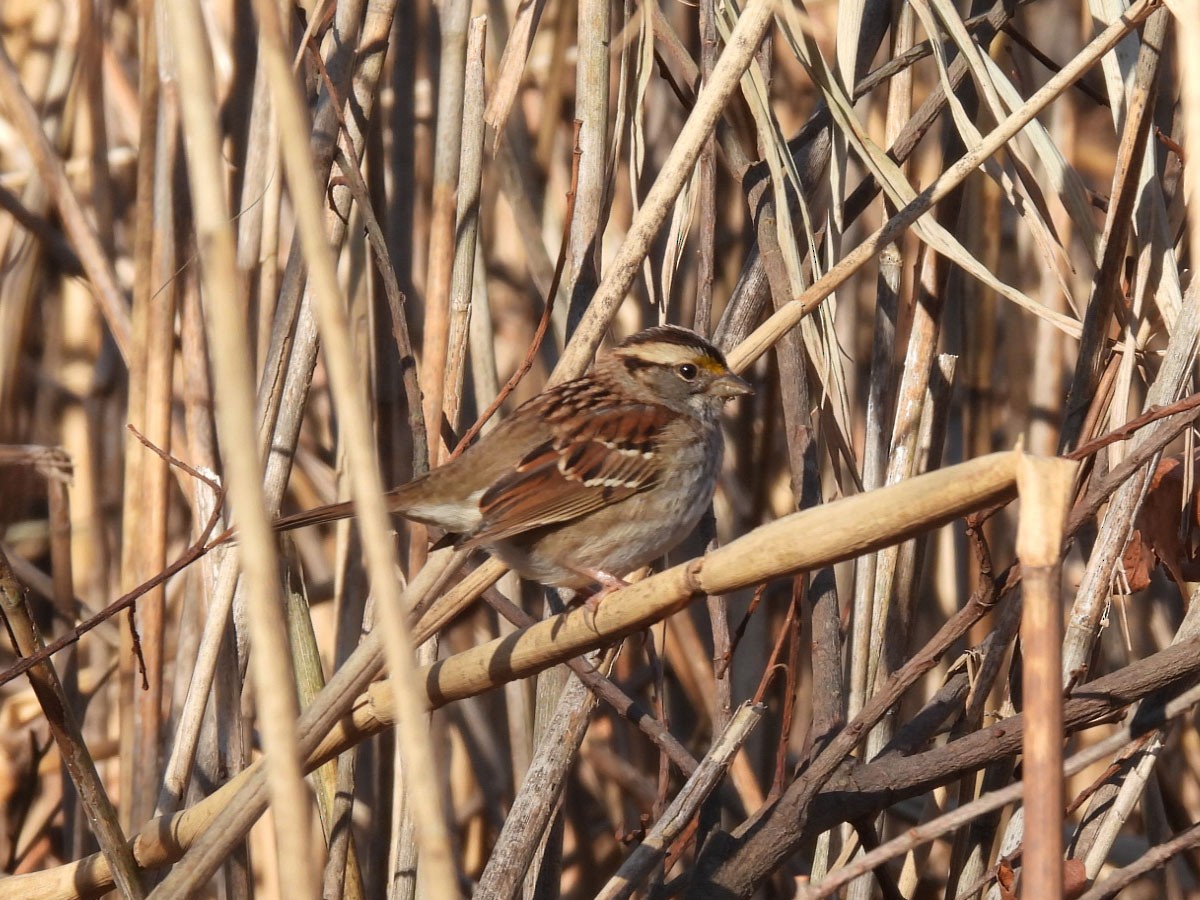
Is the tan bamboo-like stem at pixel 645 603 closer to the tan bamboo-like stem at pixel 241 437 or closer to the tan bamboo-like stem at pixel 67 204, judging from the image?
the tan bamboo-like stem at pixel 241 437

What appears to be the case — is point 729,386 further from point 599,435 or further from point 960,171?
point 960,171

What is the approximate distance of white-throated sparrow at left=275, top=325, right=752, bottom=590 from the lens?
206cm

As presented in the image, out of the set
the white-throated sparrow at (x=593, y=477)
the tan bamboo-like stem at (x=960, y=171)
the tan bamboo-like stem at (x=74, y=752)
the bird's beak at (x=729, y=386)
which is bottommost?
the tan bamboo-like stem at (x=74, y=752)

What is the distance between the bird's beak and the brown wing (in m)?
0.11

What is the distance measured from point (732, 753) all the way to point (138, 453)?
1.38 m

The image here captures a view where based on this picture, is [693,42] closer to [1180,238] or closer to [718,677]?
[1180,238]

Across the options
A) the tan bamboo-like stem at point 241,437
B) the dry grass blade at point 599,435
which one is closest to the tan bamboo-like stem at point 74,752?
the dry grass blade at point 599,435

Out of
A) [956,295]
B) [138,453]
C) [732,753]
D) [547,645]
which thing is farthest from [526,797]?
[956,295]

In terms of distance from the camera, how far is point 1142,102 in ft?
5.58

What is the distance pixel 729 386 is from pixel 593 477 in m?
0.31

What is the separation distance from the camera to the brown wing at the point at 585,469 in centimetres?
209

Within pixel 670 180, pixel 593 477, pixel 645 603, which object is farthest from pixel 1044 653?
pixel 593 477

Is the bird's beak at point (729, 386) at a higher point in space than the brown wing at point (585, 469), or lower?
higher

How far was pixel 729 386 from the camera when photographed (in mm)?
2281
